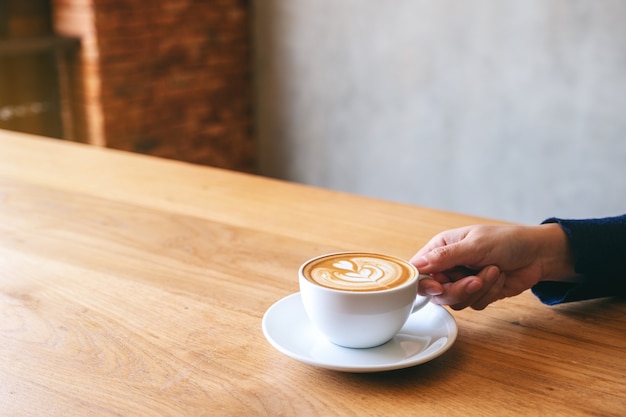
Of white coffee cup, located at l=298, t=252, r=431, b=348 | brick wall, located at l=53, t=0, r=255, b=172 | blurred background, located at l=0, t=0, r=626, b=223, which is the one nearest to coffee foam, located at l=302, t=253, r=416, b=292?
white coffee cup, located at l=298, t=252, r=431, b=348

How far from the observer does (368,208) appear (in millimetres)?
1179

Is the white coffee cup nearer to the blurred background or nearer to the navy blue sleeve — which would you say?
the navy blue sleeve

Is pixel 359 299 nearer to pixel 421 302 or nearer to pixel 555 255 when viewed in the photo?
pixel 421 302

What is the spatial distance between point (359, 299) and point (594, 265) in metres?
0.33

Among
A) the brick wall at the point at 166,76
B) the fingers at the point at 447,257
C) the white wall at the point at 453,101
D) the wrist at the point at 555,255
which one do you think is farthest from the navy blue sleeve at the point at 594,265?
the brick wall at the point at 166,76

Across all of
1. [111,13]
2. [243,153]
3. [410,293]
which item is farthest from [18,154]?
[243,153]

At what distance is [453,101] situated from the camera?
10.1 ft

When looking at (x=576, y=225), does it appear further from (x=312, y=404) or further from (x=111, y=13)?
(x=111, y=13)

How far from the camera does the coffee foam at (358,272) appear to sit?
711 mm

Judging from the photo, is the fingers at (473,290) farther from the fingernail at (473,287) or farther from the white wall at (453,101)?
the white wall at (453,101)

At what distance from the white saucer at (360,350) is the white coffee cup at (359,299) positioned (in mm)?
13

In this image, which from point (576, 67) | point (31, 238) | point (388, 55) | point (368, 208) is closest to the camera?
point (31, 238)

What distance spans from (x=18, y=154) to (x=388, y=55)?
1976 millimetres

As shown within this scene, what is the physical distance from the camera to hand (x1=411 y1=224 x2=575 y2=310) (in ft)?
2.63
